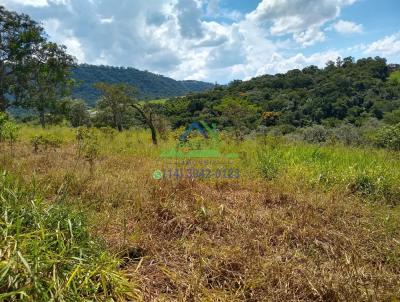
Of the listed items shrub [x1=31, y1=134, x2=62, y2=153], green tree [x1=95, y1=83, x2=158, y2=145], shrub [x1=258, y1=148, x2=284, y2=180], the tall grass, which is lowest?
the tall grass

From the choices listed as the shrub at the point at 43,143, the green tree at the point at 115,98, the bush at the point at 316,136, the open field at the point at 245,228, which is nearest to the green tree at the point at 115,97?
the green tree at the point at 115,98

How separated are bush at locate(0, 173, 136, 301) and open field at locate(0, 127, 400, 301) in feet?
0.08

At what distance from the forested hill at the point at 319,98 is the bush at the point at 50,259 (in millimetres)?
22418

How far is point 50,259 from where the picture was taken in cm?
166

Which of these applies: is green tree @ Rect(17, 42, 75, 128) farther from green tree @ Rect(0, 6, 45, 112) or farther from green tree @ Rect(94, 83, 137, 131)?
green tree @ Rect(94, 83, 137, 131)

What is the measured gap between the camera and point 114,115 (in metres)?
29.6

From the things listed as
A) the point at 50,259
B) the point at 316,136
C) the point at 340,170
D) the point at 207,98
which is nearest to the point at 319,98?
the point at 207,98

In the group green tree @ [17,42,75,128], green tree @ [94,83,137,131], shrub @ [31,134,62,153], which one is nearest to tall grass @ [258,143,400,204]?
shrub @ [31,134,62,153]

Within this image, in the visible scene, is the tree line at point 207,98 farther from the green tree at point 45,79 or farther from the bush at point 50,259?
the bush at point 50,259

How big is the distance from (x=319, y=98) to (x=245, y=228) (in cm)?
3885

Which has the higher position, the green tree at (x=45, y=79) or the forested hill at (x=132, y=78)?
the forested hill at (x=132, y=78)

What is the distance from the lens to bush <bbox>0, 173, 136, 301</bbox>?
1.47 meters

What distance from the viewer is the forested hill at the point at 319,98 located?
30953mm

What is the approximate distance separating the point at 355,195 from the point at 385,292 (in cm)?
213
